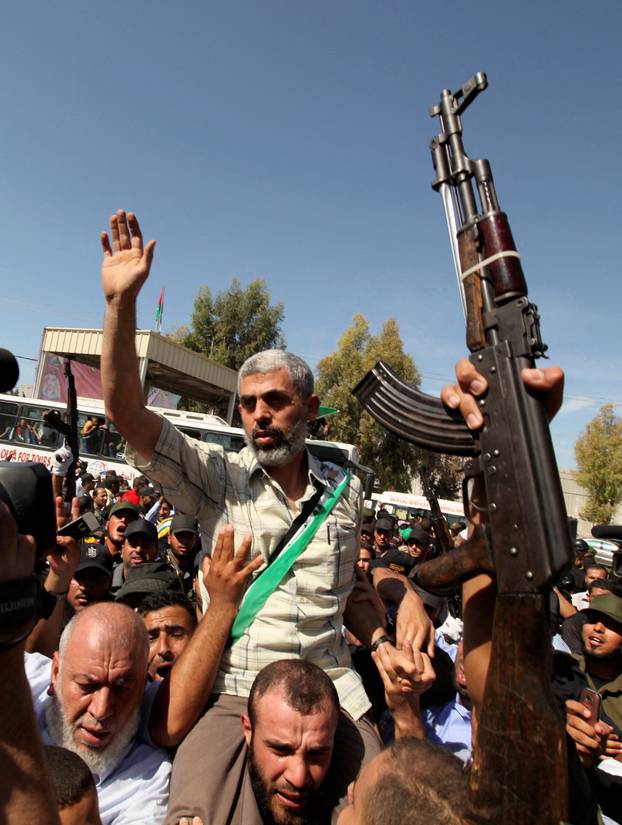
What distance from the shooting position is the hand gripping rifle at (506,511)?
1.30 m

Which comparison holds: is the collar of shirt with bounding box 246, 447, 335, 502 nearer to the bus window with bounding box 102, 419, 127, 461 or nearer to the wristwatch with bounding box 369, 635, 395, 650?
the wristwatch with bounding box 369, 635, 395, 650

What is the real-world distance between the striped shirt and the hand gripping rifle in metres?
0.61

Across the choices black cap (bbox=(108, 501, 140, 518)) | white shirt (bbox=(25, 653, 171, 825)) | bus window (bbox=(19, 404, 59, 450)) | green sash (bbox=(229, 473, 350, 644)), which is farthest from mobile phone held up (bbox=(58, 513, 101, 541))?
bus window (bbox=(19, 404, 59, 450))

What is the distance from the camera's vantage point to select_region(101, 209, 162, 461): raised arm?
2096 mm

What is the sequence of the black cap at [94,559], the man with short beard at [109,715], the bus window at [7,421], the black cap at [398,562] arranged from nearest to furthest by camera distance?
1. the man with short beard at [109,715]
2. the black cap at [94,559]
3. the black cap at [398,562]
4. the bus window at [7,421]

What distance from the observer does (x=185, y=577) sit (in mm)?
5496

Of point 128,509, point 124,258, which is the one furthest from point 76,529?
point 128,509

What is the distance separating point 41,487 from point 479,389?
123 cm

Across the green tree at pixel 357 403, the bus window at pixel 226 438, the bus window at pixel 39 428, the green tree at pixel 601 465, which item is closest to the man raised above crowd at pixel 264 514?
the bus window at pixel 226 438

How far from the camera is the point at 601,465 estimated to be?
39812 mm

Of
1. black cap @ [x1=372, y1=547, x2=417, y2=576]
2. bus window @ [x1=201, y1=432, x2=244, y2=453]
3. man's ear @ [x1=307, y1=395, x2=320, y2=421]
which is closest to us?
man's ear @ [x1=307, y1=395, x2=320, y2=421]

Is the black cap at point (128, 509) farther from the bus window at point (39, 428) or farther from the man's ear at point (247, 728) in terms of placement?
the bus window at point (39, 428)

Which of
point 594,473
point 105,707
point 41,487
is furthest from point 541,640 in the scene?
point 594,473

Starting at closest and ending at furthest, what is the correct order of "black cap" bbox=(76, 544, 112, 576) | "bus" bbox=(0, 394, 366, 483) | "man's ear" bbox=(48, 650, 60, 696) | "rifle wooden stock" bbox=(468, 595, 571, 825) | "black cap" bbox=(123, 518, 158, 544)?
"rifle wooden stock" bbox=(468, 595, 571, 825) < "man's ear" bbox=(48, 650, 60, 696) < "black cap" bbox=(76, 544, 112, 576) < "black cap" bbox=(123, 518, 158, 544) < "bus" bbox=(0, 394, 366, 483)
